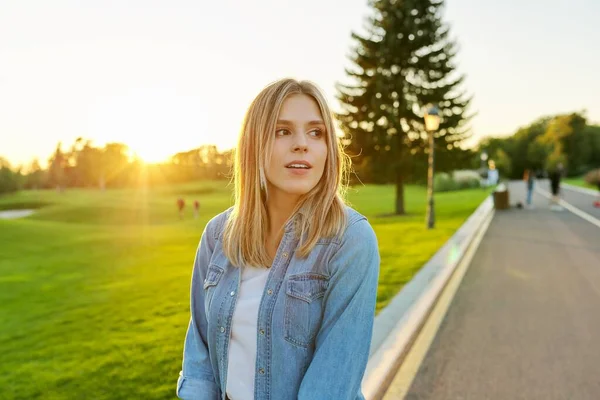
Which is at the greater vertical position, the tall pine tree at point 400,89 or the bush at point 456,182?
the tall pine tree at point 400,89

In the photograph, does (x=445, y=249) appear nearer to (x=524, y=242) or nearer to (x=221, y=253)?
(x=524, y=242)

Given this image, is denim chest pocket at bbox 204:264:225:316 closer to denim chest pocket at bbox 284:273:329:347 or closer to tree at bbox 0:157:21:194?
denim chest pocket at bbox 284:273:329:347

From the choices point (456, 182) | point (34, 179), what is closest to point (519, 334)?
point (456, 182)

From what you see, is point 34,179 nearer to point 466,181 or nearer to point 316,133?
point 466,181

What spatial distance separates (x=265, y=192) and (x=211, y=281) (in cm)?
40

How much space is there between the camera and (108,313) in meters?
7.27

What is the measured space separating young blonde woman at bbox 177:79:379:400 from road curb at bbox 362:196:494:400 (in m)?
2.23

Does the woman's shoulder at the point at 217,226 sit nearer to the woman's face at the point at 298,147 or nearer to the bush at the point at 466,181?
the woman's face at the point at 298,147

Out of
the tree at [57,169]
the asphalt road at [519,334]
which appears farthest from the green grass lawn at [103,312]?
the tree at [57,169]

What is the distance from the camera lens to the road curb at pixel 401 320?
4.18 meters

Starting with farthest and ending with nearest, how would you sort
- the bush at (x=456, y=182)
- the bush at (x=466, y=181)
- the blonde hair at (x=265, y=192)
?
→ the bush at (x=466, y=181) < the bush at (x=456, y=182) < the blonde hair at (x=265, y=192)

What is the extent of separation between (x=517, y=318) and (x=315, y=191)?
531 centimetres

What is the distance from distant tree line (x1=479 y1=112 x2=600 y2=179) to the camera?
9231 centimetres

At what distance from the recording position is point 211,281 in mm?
1905
